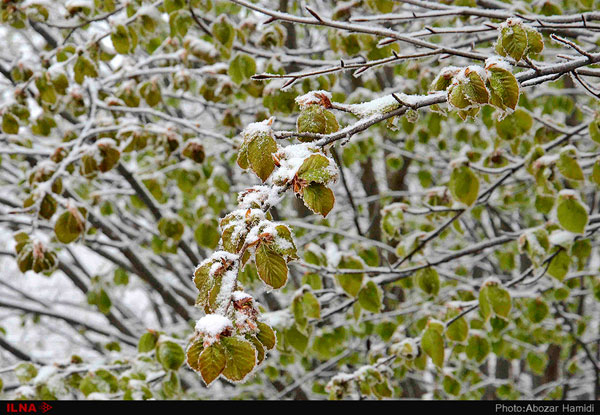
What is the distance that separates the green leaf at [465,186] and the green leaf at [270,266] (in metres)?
1.31

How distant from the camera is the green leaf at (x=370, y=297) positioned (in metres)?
2.01

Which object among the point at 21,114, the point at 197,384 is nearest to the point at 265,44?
the point at 21,114

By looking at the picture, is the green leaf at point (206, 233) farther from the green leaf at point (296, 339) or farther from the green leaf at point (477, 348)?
the green leaf at point (477, 348)

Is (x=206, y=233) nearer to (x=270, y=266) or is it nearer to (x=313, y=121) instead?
(x=313, y=121)

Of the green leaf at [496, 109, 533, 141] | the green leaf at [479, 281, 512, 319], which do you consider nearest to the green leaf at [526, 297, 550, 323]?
the green leaf at [479, 281, 512, 319]

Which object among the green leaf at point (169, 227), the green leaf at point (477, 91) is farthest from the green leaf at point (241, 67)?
the green leaf at point (477, 91)

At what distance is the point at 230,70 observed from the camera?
2.27 m

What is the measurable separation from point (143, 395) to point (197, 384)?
3.04 m

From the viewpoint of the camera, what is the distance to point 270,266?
88 centimetres

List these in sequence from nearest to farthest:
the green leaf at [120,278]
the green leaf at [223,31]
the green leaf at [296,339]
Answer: the green leaf at [296,339] → the green leaf at [223,31] → the green leaf at [120,278]

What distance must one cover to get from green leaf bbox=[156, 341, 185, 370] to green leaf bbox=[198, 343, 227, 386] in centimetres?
122

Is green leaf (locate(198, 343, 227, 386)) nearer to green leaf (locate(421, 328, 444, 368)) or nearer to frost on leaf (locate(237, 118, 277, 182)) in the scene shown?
frost on leaf (locate(237, 118, 277, 182))

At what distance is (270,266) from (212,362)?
0.65ft

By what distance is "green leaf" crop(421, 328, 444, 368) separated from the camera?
1841 millimetres
